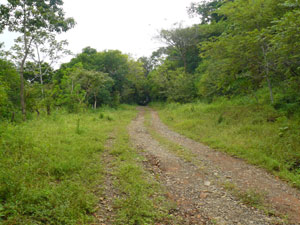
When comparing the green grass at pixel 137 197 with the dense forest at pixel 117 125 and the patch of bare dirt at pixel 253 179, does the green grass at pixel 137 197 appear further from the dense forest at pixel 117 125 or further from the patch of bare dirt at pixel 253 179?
the patch of bare dirt at pixel 253 179

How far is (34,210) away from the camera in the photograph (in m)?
2.99

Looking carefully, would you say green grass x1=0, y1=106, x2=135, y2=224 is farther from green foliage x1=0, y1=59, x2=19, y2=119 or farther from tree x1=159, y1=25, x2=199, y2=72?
tree x1=159, y1=25, x2=199, y2=72

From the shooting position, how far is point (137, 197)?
3719 mm

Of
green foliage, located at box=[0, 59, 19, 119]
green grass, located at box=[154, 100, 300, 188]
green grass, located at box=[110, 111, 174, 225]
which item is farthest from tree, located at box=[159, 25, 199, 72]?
green grass, located at box=[110, 111, 174, 225]

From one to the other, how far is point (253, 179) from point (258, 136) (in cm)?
355

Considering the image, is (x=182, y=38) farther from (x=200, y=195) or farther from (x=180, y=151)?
(x=200, y=195)

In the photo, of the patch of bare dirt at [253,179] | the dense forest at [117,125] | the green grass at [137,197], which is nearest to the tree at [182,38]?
the dense forest at [117,125]

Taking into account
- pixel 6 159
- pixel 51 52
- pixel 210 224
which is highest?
pixel 51 52

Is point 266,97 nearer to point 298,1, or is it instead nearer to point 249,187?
point 298,1

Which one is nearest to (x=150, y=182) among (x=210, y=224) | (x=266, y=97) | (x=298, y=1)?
(x=210, y=224)

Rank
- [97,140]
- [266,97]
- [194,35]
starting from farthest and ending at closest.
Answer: [194,35]
[266,97]
[97,140]

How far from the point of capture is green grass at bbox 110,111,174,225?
322 cm

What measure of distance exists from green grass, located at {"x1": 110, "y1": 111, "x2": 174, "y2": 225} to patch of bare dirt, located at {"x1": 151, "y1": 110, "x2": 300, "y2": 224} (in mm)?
1800

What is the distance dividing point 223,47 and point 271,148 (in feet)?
21.6
